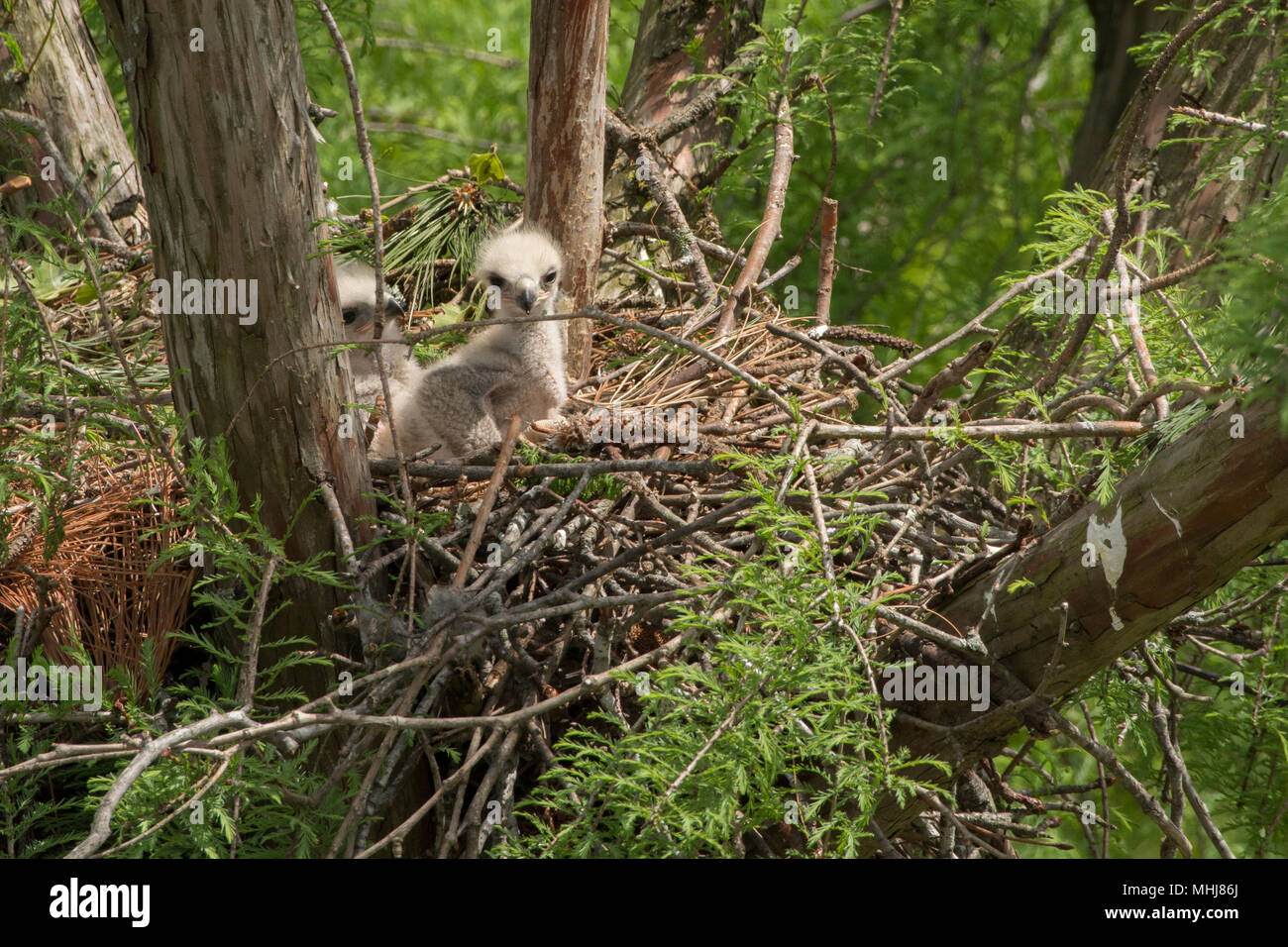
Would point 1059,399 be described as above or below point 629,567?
above

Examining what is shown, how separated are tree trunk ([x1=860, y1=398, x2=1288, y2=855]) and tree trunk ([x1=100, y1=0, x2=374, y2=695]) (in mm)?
1545

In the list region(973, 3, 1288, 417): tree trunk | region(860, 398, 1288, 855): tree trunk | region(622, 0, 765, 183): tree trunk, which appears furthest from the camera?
region(622, 0, 765, 183): tree trunk

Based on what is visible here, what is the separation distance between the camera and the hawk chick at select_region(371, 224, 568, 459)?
3621mm

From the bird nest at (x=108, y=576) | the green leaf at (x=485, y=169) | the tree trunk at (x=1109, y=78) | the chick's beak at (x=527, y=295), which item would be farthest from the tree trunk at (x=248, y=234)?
the tree trunk at (x=1109, y=78)

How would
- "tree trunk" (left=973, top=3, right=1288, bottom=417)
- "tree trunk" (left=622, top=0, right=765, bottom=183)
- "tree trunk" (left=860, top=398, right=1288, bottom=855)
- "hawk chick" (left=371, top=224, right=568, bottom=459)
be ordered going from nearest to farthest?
"tree trunk" (left=860, top=398, right=1288, bottom=855), "hawk chick" (left=371, top=224, right=568, bottom=459), "tree trunk" (left=973, top=3, right=1288, bottom=417), "tree trunk" (left=622, top=0, right=765, bottom=183)

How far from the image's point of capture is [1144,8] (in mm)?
6012

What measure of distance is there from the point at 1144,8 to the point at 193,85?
17.9 ft

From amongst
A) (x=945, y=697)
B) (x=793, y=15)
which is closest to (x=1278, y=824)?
(x=945, y=697)

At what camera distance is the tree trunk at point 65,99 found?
442 centimetres

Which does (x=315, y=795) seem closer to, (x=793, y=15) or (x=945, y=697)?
(x=945, y=697)

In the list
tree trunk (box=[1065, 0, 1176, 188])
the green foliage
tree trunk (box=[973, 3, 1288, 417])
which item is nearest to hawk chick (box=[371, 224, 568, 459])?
the green foliage

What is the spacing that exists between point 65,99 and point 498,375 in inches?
90.2

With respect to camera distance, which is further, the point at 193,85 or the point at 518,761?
the point at 518,761

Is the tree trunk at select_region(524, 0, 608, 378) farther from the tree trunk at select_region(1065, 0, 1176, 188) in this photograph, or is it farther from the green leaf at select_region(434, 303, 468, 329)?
the tree trunk at select_region(1065, 0, 1176, 188)
